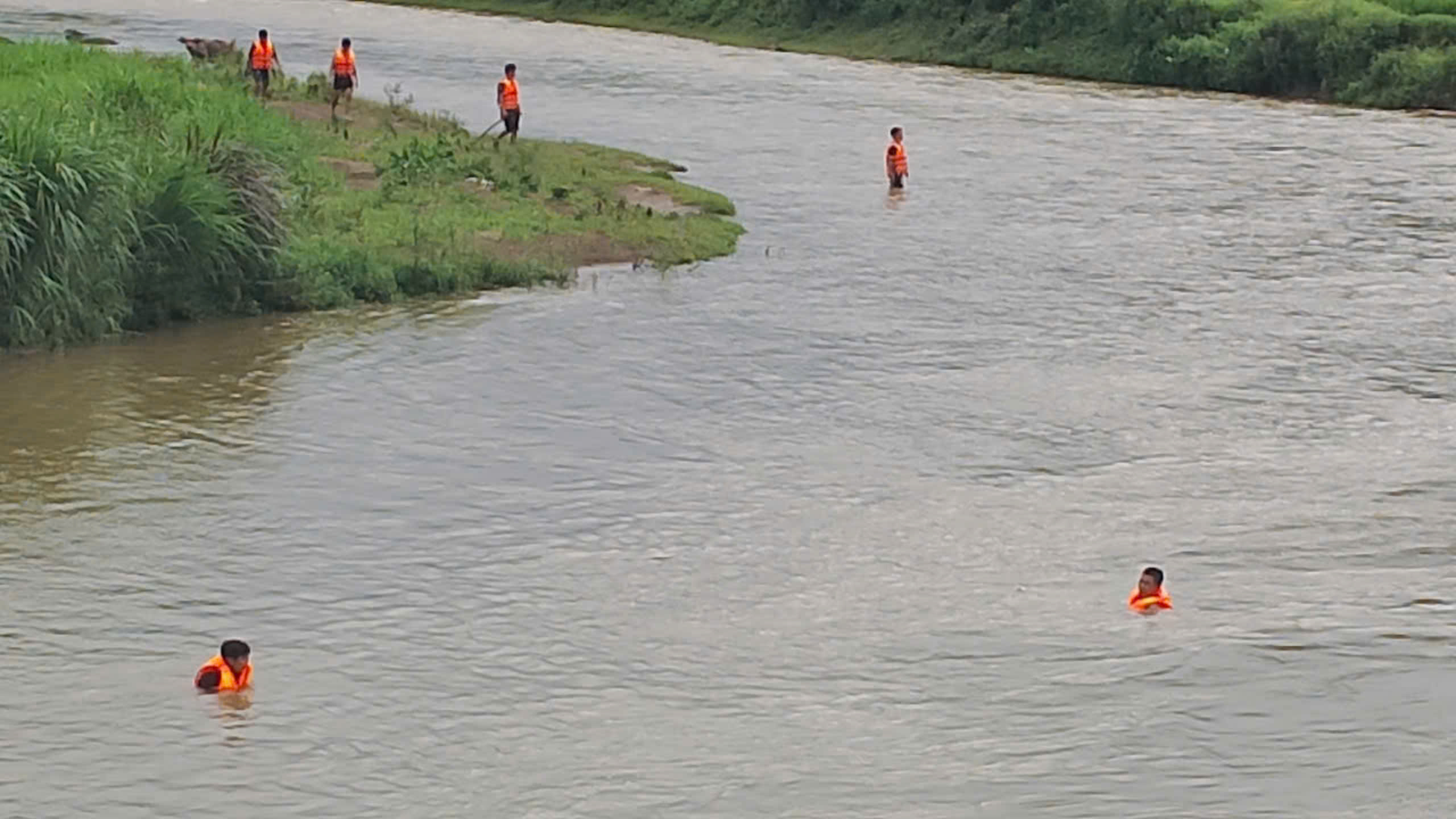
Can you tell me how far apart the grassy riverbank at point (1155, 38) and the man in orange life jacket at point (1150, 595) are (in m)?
31.3

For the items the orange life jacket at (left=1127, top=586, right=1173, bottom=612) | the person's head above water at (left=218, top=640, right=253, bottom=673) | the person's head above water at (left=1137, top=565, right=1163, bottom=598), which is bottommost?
the person's head above water at (left=218, top=640, right=253, bottom=673)

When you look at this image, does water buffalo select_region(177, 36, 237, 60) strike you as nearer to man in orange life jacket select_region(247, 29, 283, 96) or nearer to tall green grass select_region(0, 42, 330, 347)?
man in orange life jacket select_region(247, 29, 283, 96)

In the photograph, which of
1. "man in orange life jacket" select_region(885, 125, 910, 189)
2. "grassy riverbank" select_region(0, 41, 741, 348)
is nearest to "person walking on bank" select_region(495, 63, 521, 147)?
"grassy riverbank" select_region(0, 41, 741, 348)

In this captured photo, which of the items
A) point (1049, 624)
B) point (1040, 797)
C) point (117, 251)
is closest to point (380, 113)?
point (117, 251)

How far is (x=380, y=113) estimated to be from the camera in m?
34.4

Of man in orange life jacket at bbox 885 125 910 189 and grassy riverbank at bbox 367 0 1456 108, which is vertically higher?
grassy riverbank at bbox 367 0 1456 108

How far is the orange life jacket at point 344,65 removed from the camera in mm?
34281

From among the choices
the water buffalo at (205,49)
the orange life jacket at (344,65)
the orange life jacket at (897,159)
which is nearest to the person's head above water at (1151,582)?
the orange life jacket at (897,159)

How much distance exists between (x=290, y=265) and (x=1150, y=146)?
58.1ft

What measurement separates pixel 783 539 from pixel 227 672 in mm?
4576

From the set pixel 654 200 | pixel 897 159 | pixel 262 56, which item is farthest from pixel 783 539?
pixel 262 56

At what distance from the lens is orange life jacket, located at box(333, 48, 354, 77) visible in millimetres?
34281

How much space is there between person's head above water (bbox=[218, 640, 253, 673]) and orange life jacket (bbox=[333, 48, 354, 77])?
73.7 ft

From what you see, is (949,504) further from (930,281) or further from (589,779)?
(930,281)
